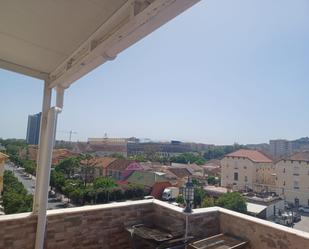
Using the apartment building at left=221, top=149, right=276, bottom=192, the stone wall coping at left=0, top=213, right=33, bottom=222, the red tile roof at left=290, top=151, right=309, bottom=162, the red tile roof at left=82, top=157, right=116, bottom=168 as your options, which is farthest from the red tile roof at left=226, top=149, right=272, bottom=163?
the stone wall coping at left=0, top=213, right=33, bottom=222

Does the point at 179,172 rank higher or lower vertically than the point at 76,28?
lower

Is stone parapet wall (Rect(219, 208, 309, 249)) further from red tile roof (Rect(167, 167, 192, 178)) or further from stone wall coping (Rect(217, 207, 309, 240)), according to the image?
red tile roof (Rect(167, 167, 192, 178))

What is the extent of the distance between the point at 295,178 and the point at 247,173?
5169 millimetres

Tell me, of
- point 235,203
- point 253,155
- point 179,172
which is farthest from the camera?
point 253,155

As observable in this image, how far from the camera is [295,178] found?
26750 millimetres

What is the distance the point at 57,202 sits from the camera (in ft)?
66.9

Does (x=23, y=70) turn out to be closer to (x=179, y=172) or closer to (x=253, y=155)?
(x=179, y=172)

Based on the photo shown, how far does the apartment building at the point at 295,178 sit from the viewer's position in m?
26.3

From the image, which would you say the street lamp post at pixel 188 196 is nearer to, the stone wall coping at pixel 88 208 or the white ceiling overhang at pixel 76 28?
the stone wall coping at pixel 88 208

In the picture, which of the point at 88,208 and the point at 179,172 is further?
the point at 179,172

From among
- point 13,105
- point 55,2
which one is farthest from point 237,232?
point 13,105

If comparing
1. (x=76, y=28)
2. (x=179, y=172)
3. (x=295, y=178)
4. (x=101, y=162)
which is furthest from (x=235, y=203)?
(x=101, y=162)

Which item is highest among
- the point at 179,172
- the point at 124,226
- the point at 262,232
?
the point at 262,232

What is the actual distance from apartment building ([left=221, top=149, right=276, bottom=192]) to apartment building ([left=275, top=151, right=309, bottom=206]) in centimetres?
169
